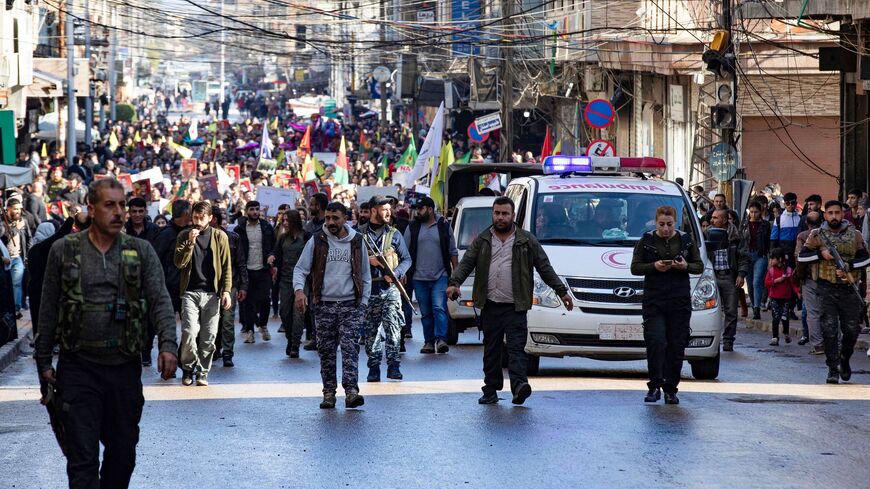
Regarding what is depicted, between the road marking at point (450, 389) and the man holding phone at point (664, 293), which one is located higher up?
the man holding phone at point (664, 293)

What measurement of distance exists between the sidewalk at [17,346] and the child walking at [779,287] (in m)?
8.48

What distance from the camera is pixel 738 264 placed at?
1802 centimetres

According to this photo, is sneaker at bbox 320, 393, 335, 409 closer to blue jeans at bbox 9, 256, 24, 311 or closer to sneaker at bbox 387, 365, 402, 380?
sneaker at bbox 387, 365, 402, 380

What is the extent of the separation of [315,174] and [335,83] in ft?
297

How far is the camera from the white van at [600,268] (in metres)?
13.6

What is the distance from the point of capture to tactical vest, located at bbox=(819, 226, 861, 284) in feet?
45.7

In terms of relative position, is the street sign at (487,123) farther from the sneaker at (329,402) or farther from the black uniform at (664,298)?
the sneaker at (329,402)

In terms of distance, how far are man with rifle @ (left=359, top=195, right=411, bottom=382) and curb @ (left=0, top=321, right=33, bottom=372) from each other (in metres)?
4.05

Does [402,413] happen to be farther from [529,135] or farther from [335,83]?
[335,83]

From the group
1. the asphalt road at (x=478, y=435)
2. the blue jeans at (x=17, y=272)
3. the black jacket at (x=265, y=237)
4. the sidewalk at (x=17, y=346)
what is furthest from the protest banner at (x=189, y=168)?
the asphalt road at (x=478, y=435)

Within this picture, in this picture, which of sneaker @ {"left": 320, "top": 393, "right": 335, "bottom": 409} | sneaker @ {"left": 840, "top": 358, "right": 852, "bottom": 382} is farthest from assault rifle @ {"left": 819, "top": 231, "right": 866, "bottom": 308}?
sneaker @ {"left": 320, "top": 393, "right": 335, "bottom": 409}

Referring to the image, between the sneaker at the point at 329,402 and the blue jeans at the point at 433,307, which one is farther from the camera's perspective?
the blue jeans at the point at 433,307

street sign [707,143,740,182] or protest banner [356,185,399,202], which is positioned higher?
street sign [707,143,740,182]

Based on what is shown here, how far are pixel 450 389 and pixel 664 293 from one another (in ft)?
6.87
